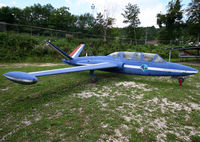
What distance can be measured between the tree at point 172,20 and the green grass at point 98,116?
43.7 m

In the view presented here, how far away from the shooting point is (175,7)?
37.2 m

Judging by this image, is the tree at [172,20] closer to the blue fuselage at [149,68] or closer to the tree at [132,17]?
the tree at [132,17]

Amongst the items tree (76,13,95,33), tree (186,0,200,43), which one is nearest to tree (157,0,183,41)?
tree (186,0,200,43)

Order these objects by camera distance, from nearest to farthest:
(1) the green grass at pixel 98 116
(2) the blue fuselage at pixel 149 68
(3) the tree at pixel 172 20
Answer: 1. (1) the green grass at pixel 98 116
2. (2) the blue fuselage at pixel 149 68
3. (3) the tree at pixel 172 20

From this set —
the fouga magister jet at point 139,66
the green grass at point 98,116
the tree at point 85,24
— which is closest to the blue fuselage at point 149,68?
the fouga magister jet at point 139,66

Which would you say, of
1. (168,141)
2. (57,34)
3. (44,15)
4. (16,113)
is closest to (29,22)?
(44,15)

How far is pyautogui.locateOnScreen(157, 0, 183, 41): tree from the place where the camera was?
3691 centimetres

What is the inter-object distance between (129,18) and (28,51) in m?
38.5

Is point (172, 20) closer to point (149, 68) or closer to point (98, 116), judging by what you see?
point (149, 68)

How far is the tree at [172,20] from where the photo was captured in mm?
36906

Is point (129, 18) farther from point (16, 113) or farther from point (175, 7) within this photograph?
point (16, 113)

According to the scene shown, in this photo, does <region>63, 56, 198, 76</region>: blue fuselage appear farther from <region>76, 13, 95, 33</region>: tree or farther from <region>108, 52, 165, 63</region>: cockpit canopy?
<region>76, 13, 95, 33</region>: tree

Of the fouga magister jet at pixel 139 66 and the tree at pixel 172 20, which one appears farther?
the tree at pixel 172 20

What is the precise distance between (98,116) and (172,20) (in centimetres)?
4844
